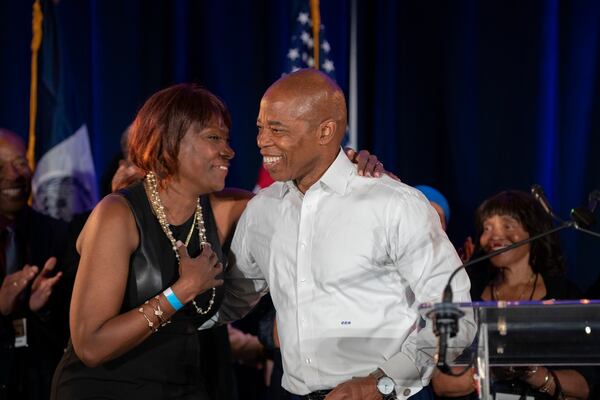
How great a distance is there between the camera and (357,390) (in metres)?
2.78

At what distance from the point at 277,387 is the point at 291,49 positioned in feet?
5.78

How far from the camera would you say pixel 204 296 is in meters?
3.30

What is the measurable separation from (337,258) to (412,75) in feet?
6.73

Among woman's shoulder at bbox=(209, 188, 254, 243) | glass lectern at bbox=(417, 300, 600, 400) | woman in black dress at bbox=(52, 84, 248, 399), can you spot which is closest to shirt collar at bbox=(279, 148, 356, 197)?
woman in black dress at bbox=(52, 84, 248, 399)

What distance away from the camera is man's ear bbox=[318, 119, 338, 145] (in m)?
3.11

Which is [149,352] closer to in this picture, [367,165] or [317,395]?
[317,395]

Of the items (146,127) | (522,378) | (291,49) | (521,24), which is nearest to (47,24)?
(291,49)

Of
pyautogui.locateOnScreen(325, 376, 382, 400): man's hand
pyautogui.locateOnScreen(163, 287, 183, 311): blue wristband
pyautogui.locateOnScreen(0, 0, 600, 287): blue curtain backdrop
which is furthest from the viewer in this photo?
pyautogui.locateOnScreen(0, 0, 600, 287): blue curtain backdrop

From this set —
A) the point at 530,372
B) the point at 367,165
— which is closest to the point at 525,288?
Answer: the point at 530,372

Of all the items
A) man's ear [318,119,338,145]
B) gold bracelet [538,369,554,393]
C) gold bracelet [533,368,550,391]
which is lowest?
gold bracelet [538,369,554,393]

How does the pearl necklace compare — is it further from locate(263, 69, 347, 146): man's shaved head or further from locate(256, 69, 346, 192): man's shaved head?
locate(263, 69, 347, 146): man's shaved head

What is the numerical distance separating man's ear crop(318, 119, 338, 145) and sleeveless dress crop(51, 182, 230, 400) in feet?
1.89

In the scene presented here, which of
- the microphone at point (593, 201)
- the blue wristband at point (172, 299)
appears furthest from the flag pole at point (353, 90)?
the microphone at point (593, 201)

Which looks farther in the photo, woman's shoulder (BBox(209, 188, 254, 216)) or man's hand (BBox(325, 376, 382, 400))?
woman's shoulder (BBox(209, 188, 254, 216))
